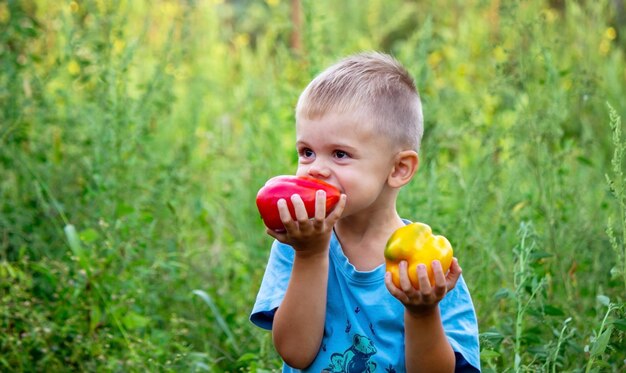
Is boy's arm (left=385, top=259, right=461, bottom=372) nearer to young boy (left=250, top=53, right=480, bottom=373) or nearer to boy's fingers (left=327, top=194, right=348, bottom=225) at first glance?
young boy (left=250, top=53, right=480, bottom=373)

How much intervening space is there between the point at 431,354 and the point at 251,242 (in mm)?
1785

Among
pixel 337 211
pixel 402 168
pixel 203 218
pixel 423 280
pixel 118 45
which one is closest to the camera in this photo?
pixel 423 280

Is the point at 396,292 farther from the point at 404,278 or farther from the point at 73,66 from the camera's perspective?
the point at 73,66

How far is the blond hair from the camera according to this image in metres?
2.10

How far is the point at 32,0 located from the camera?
4906 millimetres

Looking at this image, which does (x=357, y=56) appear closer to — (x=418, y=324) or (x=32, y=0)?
(x=418, y=324)

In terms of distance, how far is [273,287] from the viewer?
2219 mm

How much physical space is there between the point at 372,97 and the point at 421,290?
0.49 metres

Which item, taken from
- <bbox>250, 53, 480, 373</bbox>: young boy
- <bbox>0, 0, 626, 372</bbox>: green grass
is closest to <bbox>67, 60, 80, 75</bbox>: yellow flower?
<bbox>0, 0, 626, 372</bbox>: green grass

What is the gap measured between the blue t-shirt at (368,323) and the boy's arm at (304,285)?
0.05m

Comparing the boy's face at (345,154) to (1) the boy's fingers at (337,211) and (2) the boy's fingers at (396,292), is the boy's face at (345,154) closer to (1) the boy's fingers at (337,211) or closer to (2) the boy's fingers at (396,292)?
(1) the boy's fingers at (337,211)

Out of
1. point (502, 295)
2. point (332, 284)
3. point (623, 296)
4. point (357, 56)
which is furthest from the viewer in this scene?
point (623, 296)

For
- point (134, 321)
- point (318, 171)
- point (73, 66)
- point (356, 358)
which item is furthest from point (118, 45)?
point (356, 358)

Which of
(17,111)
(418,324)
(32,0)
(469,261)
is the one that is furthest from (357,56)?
(32,0)
